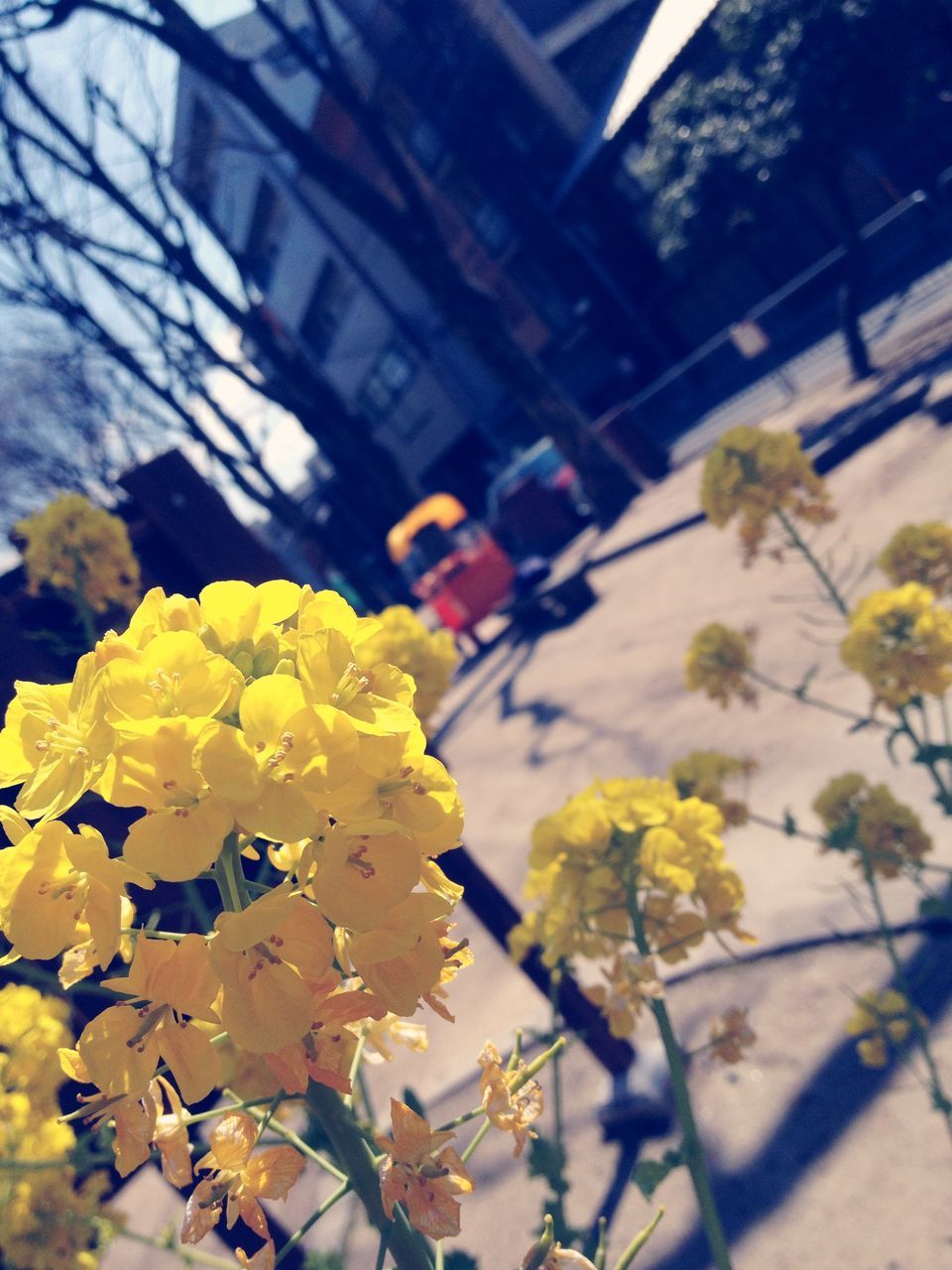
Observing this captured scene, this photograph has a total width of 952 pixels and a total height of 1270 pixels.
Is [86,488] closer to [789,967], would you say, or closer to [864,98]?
[864,98]

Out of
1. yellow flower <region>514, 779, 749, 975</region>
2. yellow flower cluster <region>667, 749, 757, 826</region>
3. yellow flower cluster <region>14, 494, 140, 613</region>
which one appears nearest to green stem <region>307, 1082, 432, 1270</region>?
yellow flower <region>514, 779, 749, 975</region>

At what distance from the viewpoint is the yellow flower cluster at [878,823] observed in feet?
7.28

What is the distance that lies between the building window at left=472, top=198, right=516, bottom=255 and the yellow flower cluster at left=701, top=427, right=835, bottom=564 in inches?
795

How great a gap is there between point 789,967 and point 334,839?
257 cm

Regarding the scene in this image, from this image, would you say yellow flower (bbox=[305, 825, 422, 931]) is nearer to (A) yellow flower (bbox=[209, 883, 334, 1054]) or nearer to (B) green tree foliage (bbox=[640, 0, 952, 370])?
(A) yellow flower (bbox=[209, 883, 334, 1054])

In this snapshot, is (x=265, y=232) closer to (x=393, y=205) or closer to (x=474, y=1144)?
(x=393, y=205)

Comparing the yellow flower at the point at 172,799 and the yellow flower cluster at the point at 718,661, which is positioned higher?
the yellow flower at the point at 172,799

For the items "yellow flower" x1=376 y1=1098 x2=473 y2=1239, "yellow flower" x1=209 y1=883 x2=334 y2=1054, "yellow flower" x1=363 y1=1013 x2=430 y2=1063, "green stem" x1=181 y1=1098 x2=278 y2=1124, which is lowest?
"yellow flower" x1=376 y1=1098 x2=473 y2=1239

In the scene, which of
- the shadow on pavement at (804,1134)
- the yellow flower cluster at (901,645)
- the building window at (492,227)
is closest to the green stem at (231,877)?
the yellow flower cluster at (901,645)

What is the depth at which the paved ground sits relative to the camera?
2143mm

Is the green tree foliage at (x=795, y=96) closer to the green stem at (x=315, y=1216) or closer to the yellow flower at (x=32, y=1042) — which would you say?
the yellow flower at (x=32, y=1042)

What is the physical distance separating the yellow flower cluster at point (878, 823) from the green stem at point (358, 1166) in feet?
5.12

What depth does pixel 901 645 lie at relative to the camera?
6.84ft

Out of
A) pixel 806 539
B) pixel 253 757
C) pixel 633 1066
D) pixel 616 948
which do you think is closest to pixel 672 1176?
pixel 633 1066
